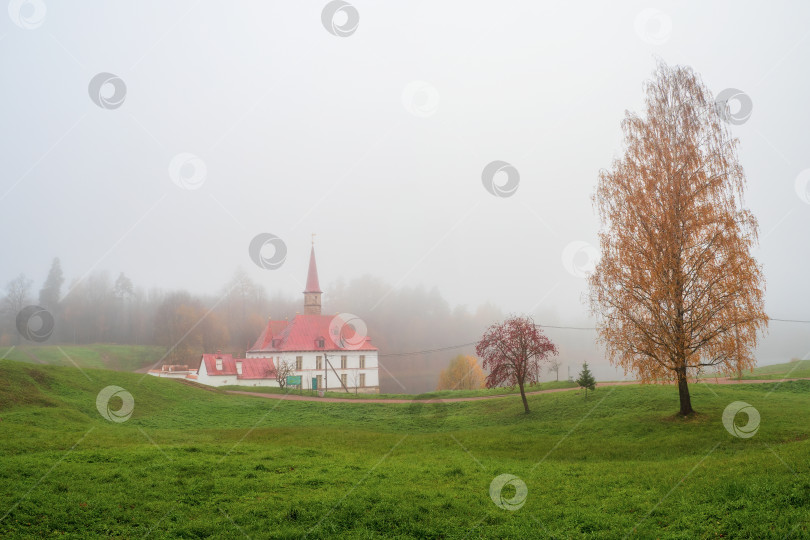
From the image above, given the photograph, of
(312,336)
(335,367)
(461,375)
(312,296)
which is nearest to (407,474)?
(335,367)

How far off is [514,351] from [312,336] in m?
24.8

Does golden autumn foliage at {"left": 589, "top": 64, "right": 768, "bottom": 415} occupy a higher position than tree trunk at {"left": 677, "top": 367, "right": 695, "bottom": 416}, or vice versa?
golden autumn foliage at {"left": 589, "top": 64, "right": 768, "bottom": 415}

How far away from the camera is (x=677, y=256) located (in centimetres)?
2217

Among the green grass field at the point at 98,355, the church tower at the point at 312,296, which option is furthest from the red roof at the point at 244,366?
the church tower at the point at 312,296

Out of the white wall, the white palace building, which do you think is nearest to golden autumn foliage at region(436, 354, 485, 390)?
the white wall

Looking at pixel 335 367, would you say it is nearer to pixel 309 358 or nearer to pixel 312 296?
pixel 309 358

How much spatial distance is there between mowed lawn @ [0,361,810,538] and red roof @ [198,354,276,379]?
17883 mm

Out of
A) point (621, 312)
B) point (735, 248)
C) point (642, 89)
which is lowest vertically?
point (621, 312)

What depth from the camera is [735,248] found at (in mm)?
21422

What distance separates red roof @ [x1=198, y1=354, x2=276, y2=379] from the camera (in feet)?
149

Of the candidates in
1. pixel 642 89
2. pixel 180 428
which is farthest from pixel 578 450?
pixel 180 428

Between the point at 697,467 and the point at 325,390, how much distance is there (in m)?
32.9

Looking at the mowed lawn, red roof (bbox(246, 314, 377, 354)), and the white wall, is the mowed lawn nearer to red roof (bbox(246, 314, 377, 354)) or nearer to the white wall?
the white wall

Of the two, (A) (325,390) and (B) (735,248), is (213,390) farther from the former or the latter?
(B) (735,248)
